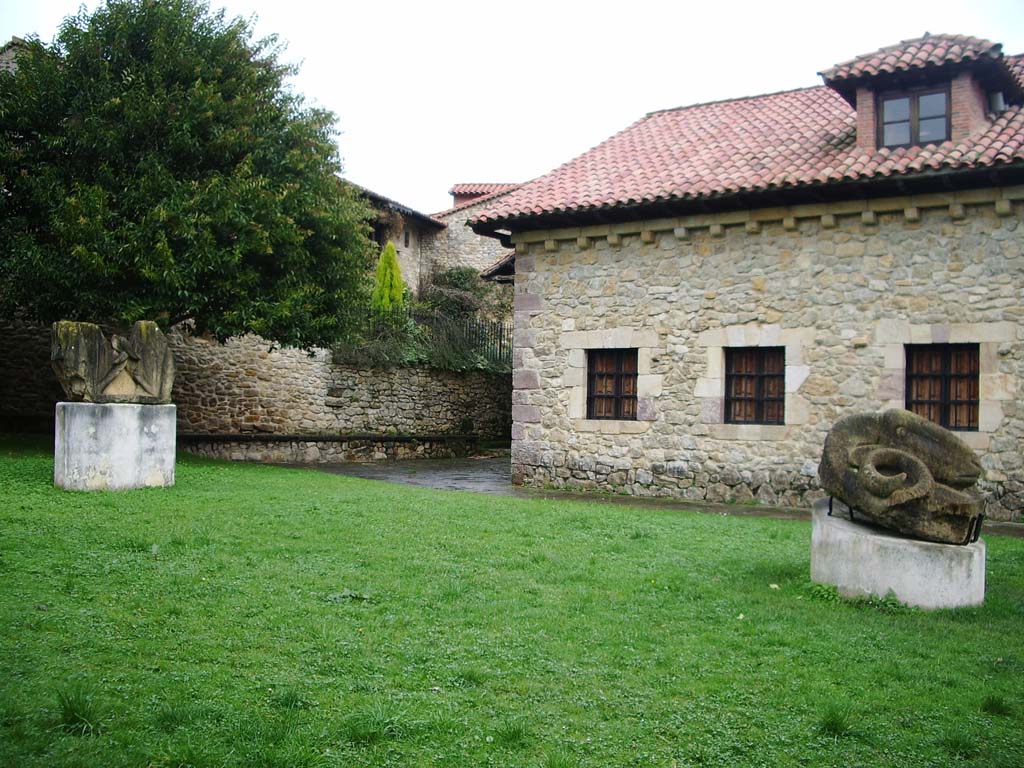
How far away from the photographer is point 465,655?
4.71 meters

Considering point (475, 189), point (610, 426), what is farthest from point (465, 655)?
point (475, 189)

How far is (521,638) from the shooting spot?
199 inches

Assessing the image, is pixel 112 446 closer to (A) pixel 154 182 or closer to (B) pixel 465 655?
(A) pixel 154 182

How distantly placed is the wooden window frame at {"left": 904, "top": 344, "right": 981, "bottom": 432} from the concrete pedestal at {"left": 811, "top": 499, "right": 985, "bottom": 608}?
5.94m

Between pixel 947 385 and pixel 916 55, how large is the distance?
4.56 metres

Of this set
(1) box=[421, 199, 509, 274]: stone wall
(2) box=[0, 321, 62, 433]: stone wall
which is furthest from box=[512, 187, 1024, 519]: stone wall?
(1) box=[421, 199, 509, 274]: stone wall

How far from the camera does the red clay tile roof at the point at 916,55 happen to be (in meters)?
11.8

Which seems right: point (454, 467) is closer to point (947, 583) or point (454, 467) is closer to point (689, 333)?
point (689, 333)

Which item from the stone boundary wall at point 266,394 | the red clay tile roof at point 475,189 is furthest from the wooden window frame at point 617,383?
the red clay tile roof at point 475,189

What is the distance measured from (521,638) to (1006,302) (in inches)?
362

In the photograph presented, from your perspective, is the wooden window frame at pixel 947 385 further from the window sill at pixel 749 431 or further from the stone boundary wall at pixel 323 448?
the stone boundary wall at pixel 323 448

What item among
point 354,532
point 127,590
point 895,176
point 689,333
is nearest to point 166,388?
point 354,532

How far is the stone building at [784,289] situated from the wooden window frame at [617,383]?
3 centimetres

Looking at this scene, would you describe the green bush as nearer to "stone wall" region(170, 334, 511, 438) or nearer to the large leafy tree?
"stone wall" region(170, 334, 511, 438)
